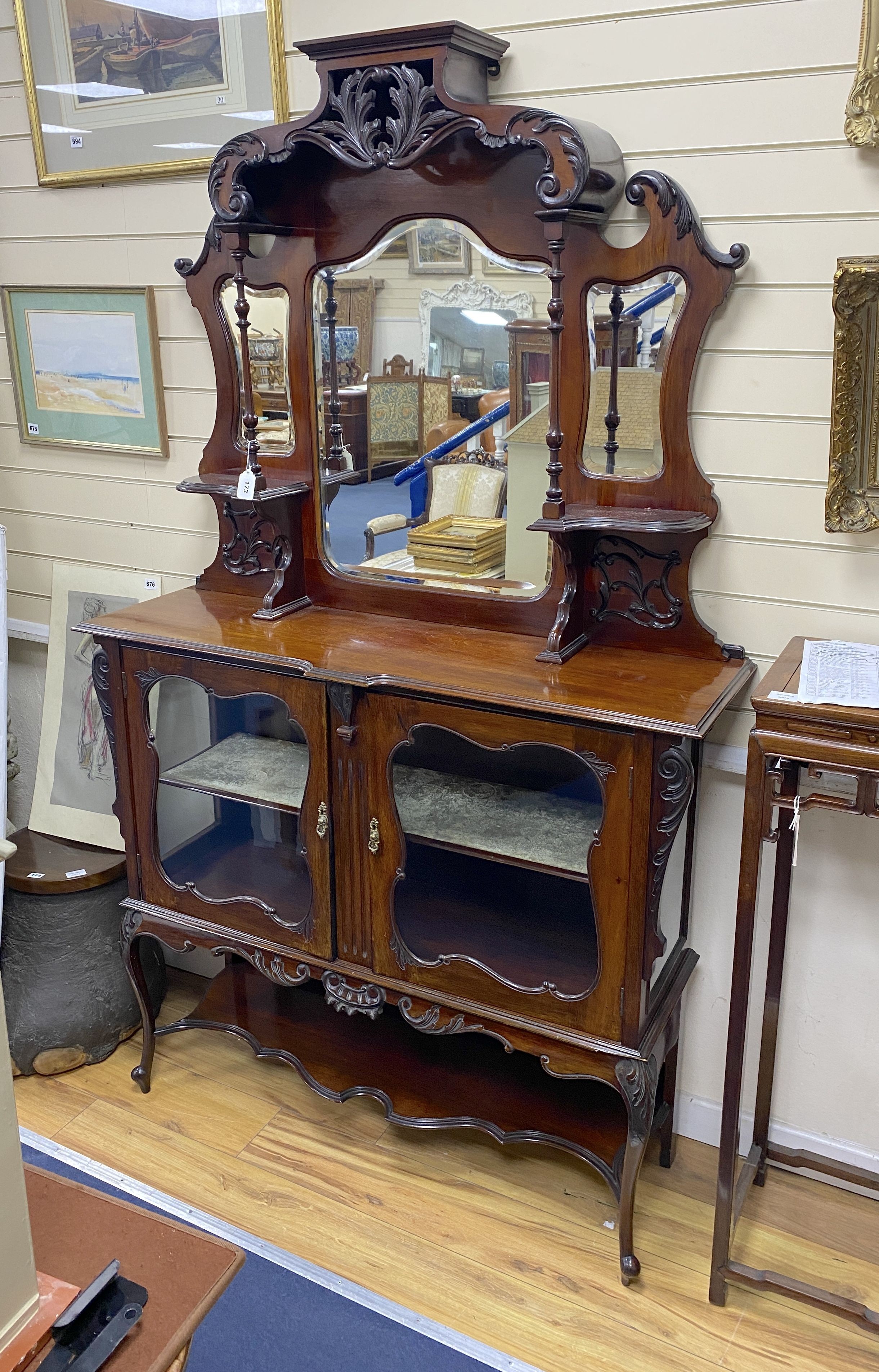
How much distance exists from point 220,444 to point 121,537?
462mm

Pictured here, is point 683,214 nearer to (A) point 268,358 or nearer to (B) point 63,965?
(A) point 268,358

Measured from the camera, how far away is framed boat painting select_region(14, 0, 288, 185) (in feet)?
7.31

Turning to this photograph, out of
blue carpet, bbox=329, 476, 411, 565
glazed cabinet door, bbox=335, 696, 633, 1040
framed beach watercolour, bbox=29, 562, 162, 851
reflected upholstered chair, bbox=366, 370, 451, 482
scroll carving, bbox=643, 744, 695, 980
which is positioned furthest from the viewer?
framed beach watercolour, bbox=29, 562, 162, 851

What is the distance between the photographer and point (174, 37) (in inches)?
91.0

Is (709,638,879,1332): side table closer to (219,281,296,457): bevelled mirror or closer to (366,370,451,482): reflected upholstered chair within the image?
(366,370,451,482): reflected upholstered chair

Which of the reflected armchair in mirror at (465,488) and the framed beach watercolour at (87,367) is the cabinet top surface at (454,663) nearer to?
the reflected armchair in mirror at (465,488)

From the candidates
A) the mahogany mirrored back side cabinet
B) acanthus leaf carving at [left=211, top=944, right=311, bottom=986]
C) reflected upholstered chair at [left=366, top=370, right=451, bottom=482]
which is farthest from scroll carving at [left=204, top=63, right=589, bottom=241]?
acanthus leaf carving at [left=211, top=944, right=311, bottom=986]

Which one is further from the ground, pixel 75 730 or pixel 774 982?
pixel 75 730

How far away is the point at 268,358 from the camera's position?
2301mm

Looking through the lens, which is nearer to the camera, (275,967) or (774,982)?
(774,982)

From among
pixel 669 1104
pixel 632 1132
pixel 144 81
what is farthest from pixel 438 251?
pixel 669 1104

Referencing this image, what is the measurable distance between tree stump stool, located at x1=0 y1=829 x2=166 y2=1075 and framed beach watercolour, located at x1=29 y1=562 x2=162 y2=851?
0.16 metres

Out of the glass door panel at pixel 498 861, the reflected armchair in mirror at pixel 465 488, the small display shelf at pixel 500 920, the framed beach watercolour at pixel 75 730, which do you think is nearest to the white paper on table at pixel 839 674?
the glass door panel at pixel 498 861

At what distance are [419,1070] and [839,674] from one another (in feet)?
4.21
